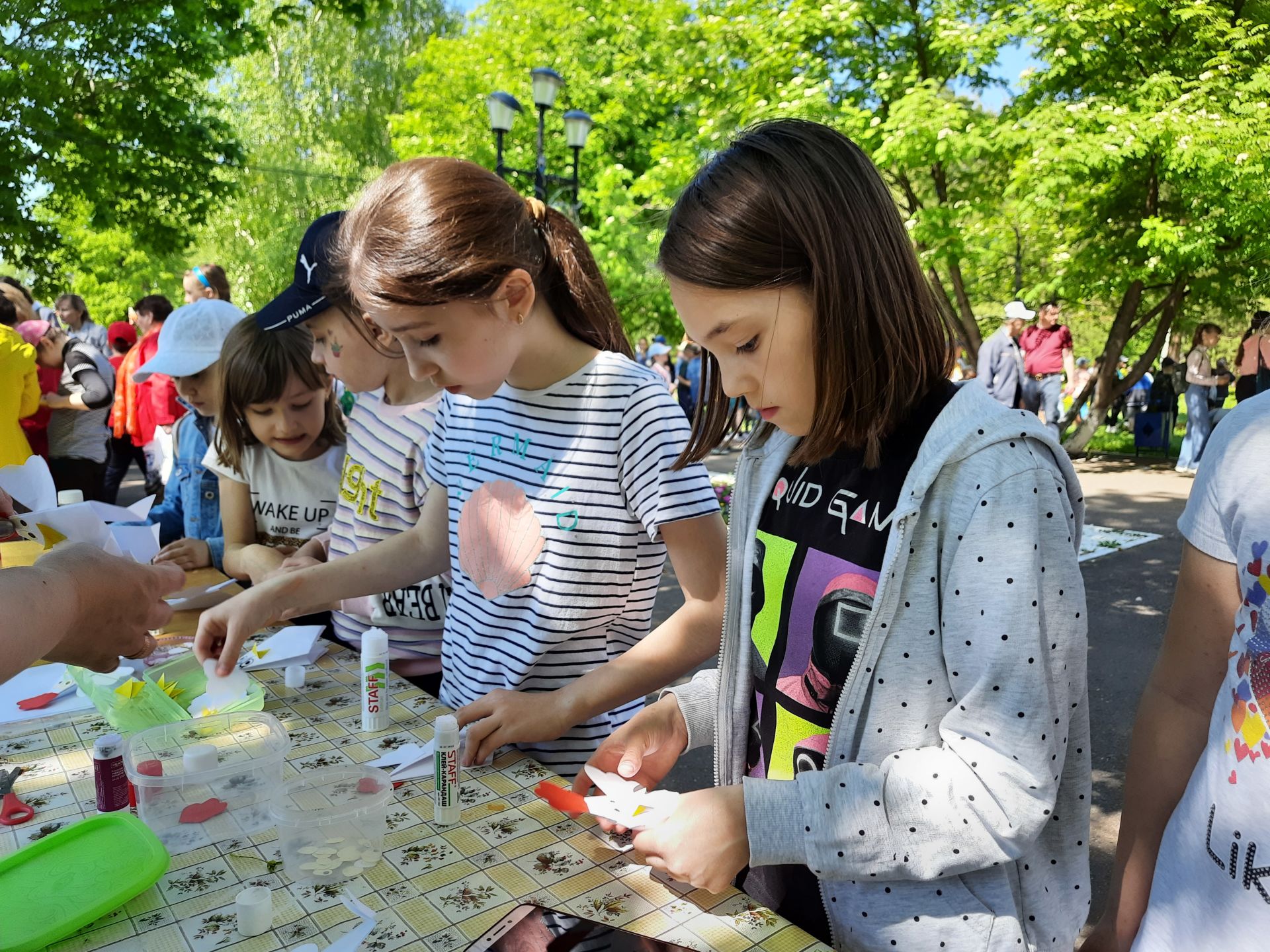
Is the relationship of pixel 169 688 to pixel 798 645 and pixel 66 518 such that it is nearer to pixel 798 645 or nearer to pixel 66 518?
pixel 66 518

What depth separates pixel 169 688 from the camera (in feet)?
6.14

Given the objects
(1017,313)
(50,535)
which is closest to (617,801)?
(50,535)

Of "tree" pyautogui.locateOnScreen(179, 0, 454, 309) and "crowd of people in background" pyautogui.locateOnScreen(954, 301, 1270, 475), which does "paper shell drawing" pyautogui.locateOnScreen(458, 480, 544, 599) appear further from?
"tree" pyautogui.locateOnScreen(179, 0, 454, 309)

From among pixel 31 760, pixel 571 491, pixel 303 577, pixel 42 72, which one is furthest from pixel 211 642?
pixel 42 72

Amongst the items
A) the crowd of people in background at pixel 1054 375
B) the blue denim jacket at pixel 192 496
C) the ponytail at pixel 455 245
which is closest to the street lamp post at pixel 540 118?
the crowd of people in background at pixel 1054 375

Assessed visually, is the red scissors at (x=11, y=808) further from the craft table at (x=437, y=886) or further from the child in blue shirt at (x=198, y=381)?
the child in blue shirt at (x=198, y=381)

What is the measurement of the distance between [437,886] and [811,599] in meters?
0.64

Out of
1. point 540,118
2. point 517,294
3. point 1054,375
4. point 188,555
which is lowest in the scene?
point 188,555

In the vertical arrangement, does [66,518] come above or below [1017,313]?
below

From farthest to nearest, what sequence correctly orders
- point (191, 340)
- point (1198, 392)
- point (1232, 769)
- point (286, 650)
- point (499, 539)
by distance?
point (1198, 392), point (191, 340), point (286, 650), point (499, 539), point (1232, 769)

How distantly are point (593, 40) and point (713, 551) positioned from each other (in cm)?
1965

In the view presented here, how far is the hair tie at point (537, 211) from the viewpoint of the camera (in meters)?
1.84

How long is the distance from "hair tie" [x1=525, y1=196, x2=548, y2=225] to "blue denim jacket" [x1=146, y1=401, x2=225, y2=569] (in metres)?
1.87

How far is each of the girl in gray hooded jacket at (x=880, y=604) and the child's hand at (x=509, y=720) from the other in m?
0.26
